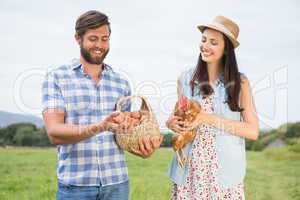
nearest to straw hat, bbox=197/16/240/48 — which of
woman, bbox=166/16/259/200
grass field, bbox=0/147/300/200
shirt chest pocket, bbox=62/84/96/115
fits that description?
woman, bbox=166/16/259/200

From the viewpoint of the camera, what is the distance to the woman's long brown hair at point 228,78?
255 centimetres

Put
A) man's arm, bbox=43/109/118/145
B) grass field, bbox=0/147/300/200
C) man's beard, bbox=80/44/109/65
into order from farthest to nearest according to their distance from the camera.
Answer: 1. grass field, bbox=0/147/300/200
2. man's beard, bbox=80/44/109/65
3. man's arm, bbox=43/109/118/145

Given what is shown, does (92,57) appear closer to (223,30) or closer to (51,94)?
(51,94)

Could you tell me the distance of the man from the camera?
2.27 meters

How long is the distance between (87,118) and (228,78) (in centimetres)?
85

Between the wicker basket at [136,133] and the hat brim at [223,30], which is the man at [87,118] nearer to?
the wicker basket at [136,133]

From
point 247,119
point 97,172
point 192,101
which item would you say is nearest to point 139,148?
point 97,172

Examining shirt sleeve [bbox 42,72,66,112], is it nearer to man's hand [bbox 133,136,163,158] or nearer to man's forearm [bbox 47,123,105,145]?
man's forearm [bbox 47,123,105,145]

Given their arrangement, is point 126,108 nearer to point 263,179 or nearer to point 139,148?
point 139,148

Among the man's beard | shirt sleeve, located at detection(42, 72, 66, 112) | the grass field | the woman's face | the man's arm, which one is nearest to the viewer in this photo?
the man's arm

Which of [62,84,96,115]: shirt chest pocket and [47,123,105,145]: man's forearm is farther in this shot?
[62,84,96,115]: shirt chest pocket

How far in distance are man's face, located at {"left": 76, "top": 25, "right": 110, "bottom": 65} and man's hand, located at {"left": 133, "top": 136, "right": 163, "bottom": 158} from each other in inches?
18.6

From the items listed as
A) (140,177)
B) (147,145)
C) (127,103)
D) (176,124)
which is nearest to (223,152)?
(176,124)

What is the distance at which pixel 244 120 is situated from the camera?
2.55 m
